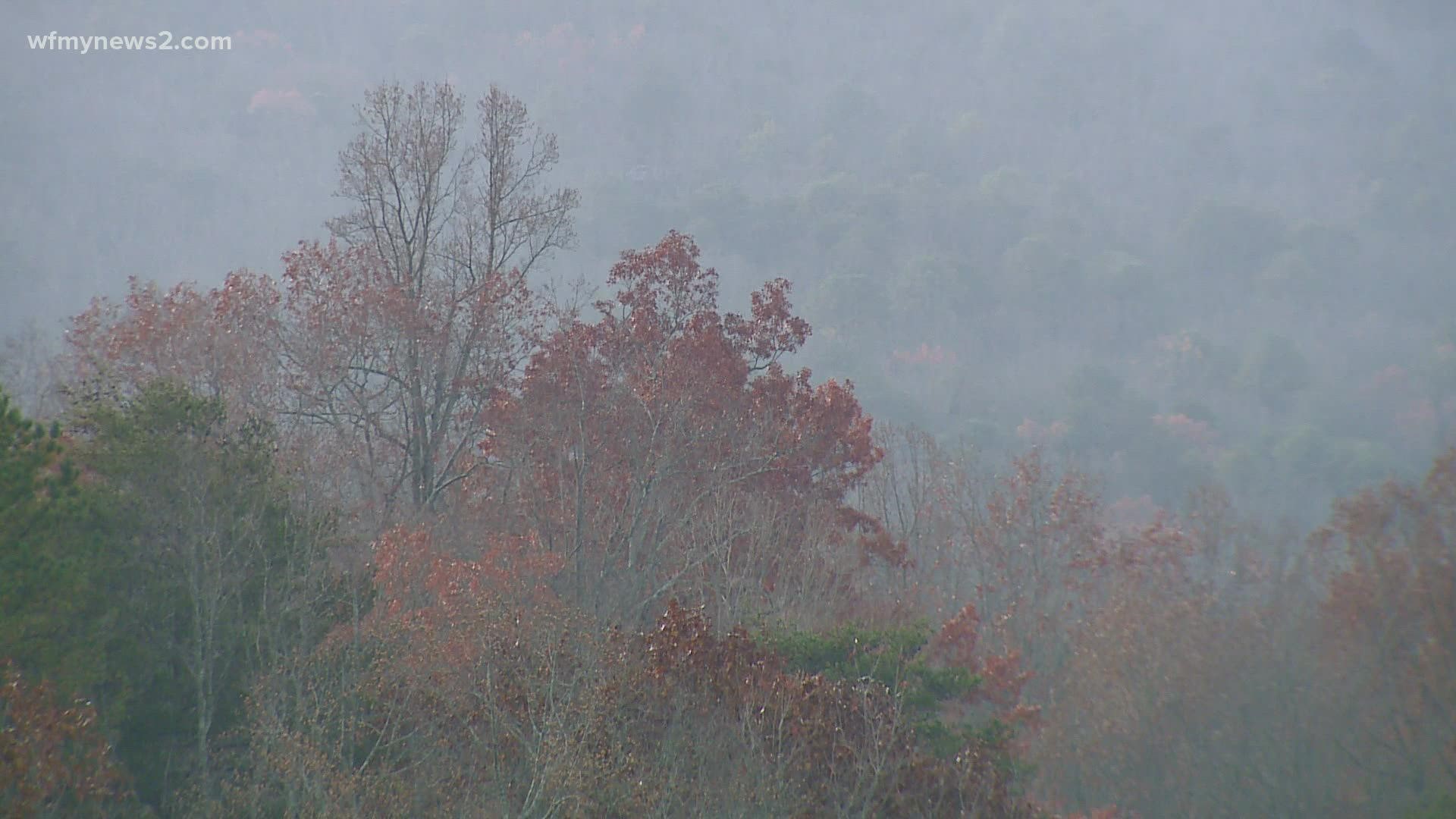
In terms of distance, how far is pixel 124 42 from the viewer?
382 ft

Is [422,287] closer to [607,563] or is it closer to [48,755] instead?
[607,563]

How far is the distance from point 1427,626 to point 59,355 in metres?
30.5

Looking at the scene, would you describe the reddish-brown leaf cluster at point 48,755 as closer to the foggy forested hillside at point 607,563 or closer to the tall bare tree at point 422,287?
the foggy forested hillside at point 607,563

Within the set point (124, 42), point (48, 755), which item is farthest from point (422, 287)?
point (124, 42)

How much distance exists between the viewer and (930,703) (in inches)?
498

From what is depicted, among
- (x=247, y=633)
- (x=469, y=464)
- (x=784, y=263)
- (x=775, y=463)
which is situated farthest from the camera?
(x=784, y=263)

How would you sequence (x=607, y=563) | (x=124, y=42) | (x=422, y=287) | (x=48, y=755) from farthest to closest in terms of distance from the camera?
(x=124, y=42)
(x=422, y=287)
(x=607, y=563)
(x=48, y=755)

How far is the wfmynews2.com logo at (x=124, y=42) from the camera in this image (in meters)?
112

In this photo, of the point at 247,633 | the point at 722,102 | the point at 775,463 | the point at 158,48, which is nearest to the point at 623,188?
the point at 722,102

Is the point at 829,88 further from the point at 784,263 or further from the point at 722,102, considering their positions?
the point at 784,263

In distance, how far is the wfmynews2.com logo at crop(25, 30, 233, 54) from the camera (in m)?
112


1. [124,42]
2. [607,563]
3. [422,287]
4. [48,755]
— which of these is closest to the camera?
[48,755]

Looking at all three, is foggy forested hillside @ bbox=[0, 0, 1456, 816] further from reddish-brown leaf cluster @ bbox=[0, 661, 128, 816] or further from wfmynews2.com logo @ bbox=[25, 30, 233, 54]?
wfmynews2.com logo @ bbox=[25, 30, 233, 54]

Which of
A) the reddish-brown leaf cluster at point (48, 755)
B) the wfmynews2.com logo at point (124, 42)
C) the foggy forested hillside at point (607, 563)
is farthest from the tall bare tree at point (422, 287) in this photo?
the wfmynews2.com logo at point (124, 42)
